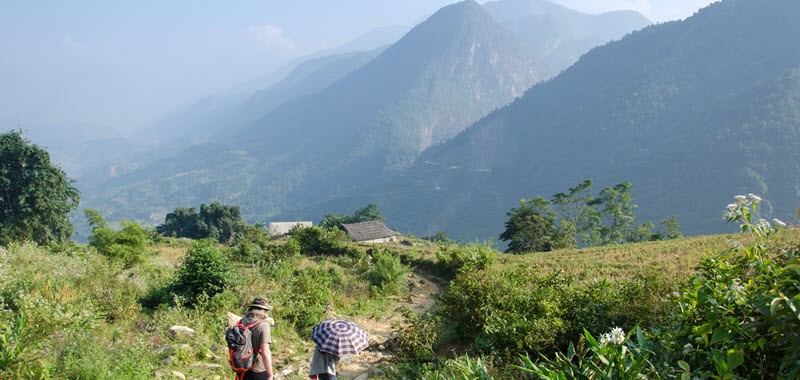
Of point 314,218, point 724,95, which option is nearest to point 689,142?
point 724,95

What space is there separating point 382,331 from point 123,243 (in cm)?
1283

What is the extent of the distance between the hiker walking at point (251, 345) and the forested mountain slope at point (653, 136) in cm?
9866

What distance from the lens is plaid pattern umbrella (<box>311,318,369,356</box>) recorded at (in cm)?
578

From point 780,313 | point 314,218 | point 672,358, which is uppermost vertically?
point 780,313

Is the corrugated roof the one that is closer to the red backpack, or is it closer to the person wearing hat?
the person wearing hat

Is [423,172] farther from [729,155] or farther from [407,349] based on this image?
[407,349]

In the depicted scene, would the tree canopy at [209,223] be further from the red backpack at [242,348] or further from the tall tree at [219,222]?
the red backpack at [242,348]

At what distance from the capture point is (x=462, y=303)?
8078mm

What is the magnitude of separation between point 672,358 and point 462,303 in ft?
16.6

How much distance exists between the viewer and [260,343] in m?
5.22

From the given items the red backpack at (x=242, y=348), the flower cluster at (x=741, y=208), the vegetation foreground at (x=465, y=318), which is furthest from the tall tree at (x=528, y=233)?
the flower cluster at (x=741, y=208)

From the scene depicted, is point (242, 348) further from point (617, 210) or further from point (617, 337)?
point (617, 210)

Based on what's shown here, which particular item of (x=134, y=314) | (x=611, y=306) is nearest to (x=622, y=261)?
(x=611, y=306)

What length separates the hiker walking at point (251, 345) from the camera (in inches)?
202
